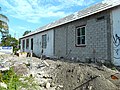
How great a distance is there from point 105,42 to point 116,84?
537cm

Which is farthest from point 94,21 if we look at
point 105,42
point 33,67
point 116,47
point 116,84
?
point 116,84

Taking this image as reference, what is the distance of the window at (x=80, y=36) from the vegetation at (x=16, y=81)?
7.40 m

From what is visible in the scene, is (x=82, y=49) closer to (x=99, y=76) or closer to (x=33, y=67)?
(x=33, y=67)

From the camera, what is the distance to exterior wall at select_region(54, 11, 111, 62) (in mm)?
13250

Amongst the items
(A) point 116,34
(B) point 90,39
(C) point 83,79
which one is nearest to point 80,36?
(B) point 90,39

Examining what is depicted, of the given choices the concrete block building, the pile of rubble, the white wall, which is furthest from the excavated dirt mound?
the concrete block building

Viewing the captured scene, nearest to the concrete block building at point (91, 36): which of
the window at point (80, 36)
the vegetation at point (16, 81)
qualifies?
the window at point (80, 36)

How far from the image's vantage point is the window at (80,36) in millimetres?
15693

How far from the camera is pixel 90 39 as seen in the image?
14742mm

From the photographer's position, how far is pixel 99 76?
28.2 feet

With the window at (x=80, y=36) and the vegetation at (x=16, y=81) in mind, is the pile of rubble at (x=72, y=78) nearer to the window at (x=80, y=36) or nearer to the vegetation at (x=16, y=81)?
the vegetation at (x=16, y=81)

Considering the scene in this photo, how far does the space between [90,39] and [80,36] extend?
4.89 feet

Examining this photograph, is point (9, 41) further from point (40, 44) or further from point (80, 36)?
point (80, 36)

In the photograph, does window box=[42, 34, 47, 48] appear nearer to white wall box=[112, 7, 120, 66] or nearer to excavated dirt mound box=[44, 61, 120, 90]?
white wall box=[112, 7, 120, 66]
